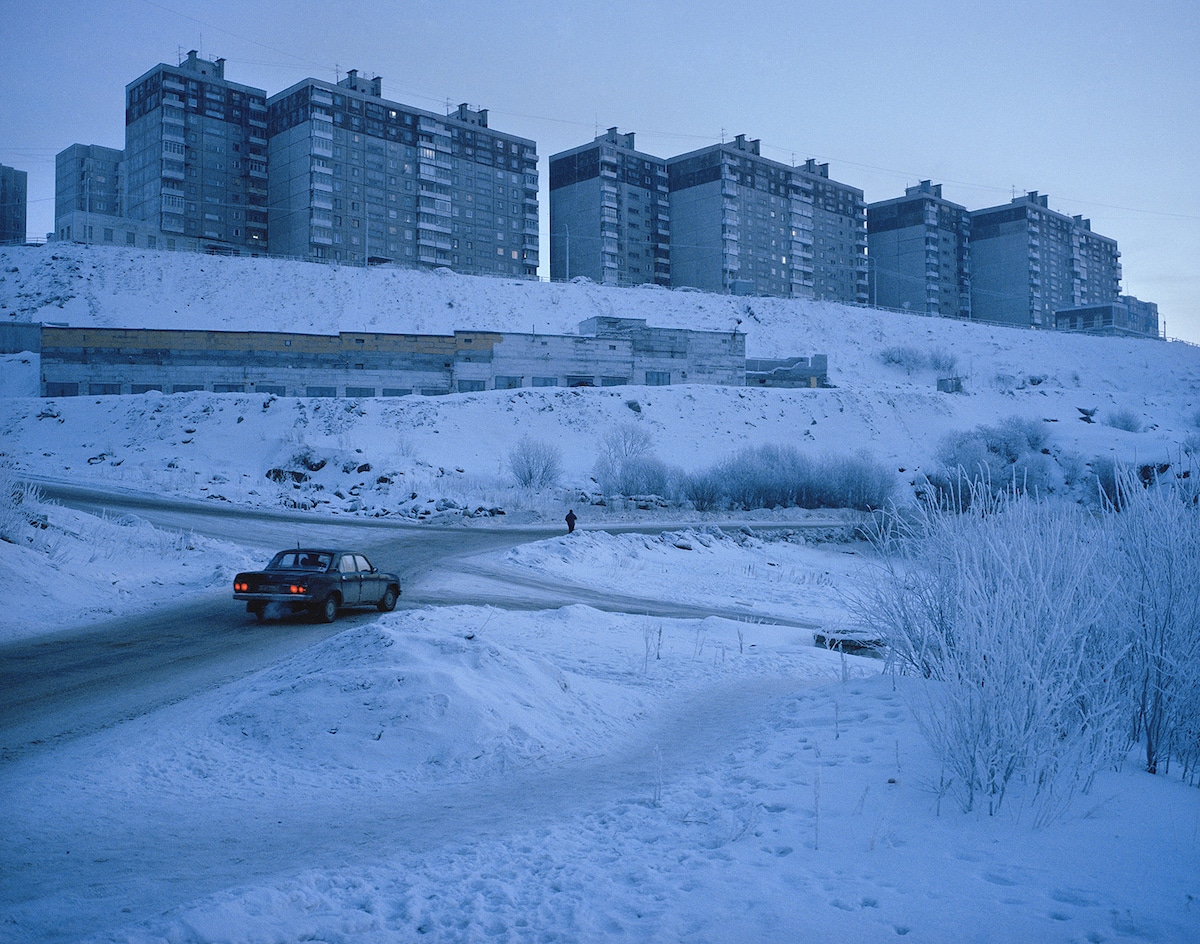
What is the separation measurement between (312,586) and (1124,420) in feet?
249

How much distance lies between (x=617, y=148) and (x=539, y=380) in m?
63.9

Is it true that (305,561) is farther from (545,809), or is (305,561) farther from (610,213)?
(610,213)

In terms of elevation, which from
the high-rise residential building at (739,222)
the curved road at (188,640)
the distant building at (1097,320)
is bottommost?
the curved road at (188,640)

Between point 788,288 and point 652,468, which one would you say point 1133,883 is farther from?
point 788,288

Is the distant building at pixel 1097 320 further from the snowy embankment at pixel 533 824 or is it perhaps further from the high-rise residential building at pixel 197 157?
the snowy embankment at pixel 533 824

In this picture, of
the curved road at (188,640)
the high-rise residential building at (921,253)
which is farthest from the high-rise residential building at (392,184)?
the curved road at (188,640)

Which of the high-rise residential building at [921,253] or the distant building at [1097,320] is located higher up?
the high-rise residential building at [921,253]

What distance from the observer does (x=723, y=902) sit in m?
4.89

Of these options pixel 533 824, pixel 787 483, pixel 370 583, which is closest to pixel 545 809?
pixel 533 824

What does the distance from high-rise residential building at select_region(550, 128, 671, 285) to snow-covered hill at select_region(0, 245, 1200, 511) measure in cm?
1880

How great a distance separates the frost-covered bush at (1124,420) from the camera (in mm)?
71625

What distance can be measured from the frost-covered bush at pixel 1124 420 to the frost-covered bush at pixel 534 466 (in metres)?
51.5

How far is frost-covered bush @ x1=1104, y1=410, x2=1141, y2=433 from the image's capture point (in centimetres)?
7162

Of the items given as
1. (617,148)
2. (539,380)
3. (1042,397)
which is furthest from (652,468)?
(617,148)
